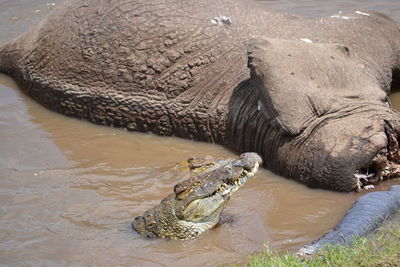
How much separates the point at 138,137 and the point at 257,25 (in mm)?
1481

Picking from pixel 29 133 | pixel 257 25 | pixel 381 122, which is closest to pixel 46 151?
pixel 29 133

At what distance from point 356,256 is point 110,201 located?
2139 millimetres

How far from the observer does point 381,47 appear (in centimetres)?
726

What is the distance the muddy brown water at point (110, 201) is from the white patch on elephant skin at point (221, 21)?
1116 millimetres

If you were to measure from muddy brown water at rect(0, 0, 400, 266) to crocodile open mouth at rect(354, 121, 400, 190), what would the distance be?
0.26ft

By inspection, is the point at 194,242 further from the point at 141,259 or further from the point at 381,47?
the point at 381,47

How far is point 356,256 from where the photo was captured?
4.16 m

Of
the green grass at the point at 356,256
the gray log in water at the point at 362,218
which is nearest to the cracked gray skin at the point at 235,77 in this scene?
the gray log in water at the point at 362,218

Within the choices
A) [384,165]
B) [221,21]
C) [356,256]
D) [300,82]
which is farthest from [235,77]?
[356,256]

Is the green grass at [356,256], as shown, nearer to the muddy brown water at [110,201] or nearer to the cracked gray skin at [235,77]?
the muddy brown water at [110,201]

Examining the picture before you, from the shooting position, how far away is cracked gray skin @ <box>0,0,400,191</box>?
5.77 m

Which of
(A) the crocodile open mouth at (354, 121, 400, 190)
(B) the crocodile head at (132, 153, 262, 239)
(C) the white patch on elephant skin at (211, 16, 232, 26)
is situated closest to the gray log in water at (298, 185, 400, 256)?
(A) the crocodile open mouth at (354, 121, 400, 190)

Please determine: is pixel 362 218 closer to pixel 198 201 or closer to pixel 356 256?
pixel 356 256

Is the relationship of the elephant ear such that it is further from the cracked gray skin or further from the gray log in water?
the gray log in water
